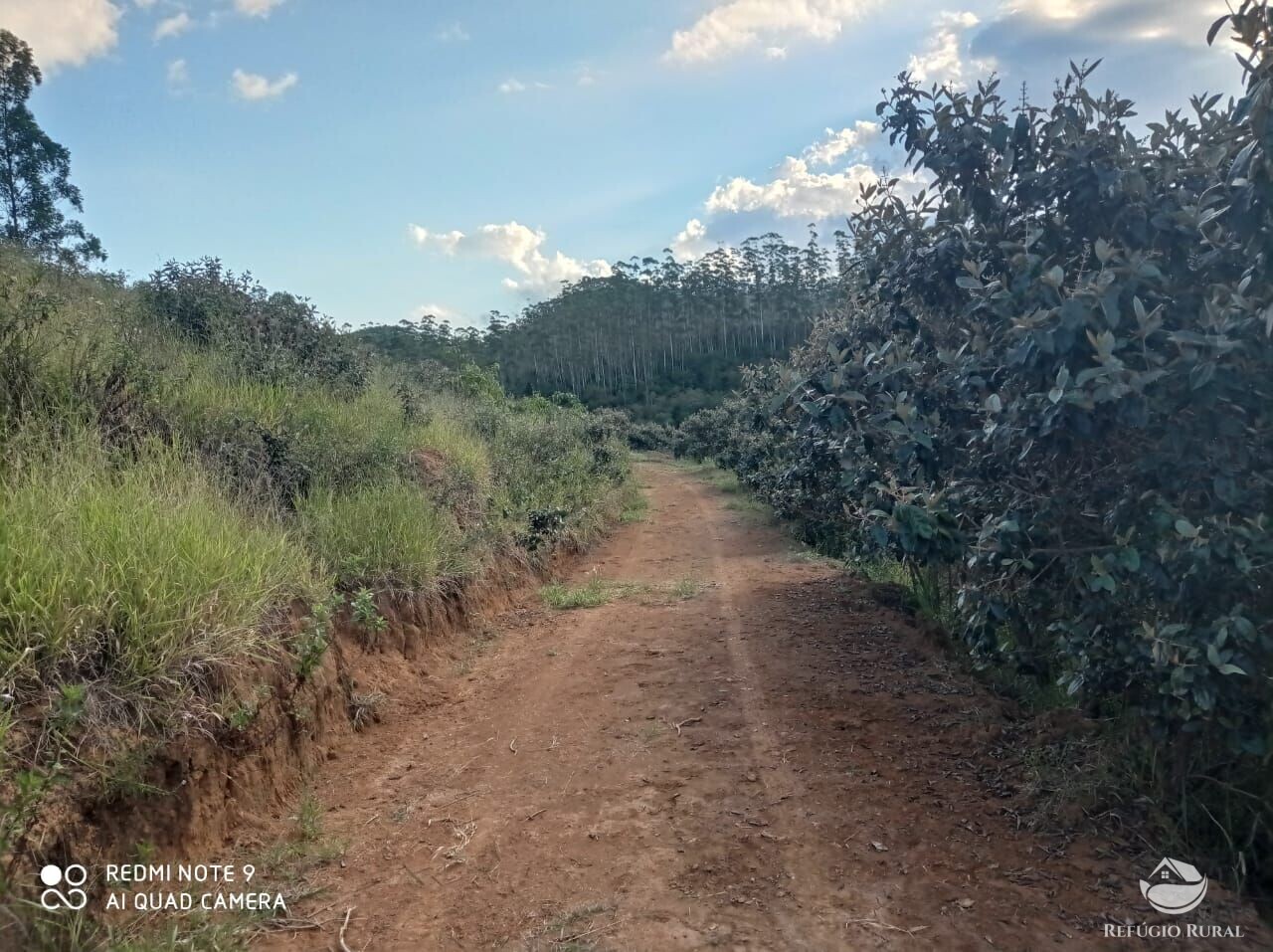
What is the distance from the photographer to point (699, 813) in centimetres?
381

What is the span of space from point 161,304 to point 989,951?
10.6 m

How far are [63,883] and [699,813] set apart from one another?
265cm

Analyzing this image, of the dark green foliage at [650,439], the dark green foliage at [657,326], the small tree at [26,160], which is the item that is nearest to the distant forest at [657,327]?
the dark green foliage at [657,326]

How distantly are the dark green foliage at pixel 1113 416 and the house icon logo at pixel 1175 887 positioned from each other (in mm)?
188

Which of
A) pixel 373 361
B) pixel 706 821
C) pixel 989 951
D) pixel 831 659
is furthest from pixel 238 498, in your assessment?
pixel 373 361

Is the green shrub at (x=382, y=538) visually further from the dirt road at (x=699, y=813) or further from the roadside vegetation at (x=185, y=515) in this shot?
A: the dirt road at (x=699, y=813)

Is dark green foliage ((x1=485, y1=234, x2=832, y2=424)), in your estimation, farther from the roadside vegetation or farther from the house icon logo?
the house icon logo

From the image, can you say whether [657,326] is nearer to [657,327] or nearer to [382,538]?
[657,327]

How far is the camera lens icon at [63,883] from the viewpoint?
261cm

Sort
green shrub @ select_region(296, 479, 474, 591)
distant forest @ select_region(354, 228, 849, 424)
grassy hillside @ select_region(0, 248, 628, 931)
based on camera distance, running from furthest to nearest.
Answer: distant forest @ select_region(354, 228, 849, 424)
green shrub @ select_region(296, 479, 474, 591)
grassy hillside @ select_region(0, 248, 628, 931)

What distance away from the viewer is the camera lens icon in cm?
261

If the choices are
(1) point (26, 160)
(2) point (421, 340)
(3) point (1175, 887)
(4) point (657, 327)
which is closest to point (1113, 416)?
(3) point (1175, 887)

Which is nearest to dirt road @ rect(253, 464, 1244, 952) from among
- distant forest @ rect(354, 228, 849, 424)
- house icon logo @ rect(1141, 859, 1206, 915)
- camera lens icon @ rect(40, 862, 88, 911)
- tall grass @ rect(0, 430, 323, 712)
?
house icon logo @ rect(1141, 859, 1206, 915)

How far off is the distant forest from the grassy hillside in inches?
1754
